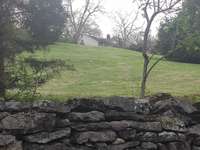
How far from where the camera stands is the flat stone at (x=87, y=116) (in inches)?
157

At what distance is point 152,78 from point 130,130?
8.62 metres

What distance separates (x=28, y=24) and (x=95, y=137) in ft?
7.75

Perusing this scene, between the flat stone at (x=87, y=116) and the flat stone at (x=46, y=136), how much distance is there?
5.9 inches

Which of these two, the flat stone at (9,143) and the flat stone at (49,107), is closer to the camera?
the flat stone at (9,143)

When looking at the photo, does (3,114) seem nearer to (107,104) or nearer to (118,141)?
(107,104)

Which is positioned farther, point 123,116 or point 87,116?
point 123,116

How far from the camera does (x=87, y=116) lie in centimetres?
402

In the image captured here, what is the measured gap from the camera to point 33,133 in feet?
12.7

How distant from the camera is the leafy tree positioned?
512cm

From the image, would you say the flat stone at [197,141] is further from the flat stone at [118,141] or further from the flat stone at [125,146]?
the flat stone at [118,141]

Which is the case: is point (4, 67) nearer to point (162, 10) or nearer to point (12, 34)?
point (12, 34)

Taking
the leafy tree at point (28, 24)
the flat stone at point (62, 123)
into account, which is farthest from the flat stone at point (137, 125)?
the leafy tree at point (28, 24)

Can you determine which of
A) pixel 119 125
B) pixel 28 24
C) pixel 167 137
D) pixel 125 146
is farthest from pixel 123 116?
pixel 28 24

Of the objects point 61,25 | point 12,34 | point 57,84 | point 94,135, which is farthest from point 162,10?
point 57,84
